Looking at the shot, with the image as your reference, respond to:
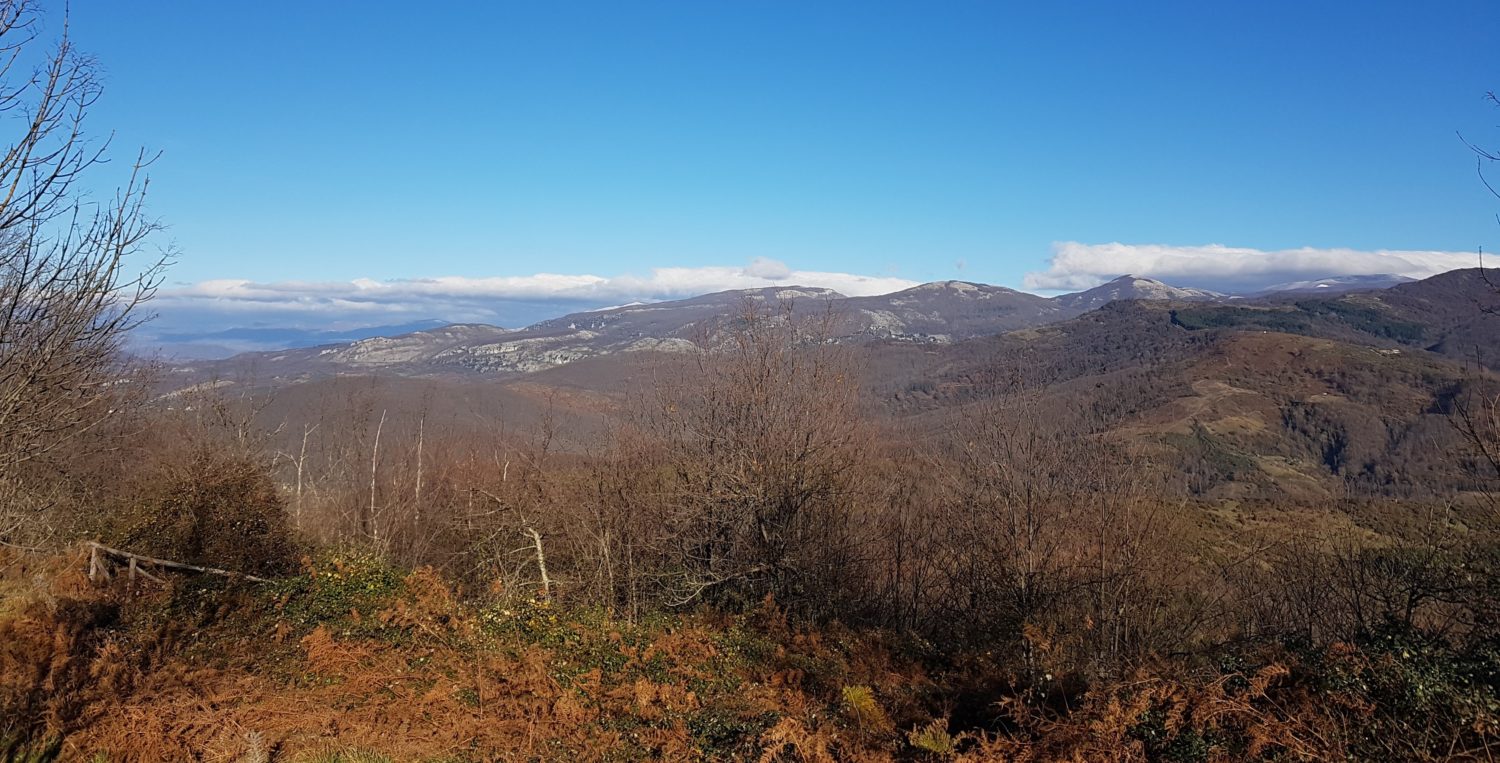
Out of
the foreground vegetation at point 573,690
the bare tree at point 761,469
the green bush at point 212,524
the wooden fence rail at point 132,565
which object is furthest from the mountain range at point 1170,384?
the wooden fence rail at point 132,565

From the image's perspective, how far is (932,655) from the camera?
1380 centimetres

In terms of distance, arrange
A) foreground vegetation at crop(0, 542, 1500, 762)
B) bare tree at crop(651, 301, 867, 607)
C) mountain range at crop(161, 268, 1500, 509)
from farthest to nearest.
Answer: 1. mountain range at crop(161, 268, 1500, 509)
2. bare tree at crop(651, 301, 867, 607)
3. foreground vegetation at crop(0, 542, 1500, 762)

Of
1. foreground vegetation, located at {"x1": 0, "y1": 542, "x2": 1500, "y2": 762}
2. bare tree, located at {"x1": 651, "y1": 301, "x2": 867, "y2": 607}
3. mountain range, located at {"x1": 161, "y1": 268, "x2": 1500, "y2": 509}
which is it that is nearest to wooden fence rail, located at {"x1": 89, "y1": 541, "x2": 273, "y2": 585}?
foreground vegetation, located at {"x1": 0, "y1": 542, "x2": 1500, "y2": 762}

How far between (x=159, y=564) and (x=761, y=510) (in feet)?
36.3

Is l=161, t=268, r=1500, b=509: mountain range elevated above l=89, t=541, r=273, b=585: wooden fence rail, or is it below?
below

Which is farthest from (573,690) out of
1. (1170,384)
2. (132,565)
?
(1170,384)

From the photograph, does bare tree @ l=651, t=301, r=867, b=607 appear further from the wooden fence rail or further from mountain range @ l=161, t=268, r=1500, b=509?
the wooden fence rail

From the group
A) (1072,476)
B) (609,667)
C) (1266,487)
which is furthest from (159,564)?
(1266,487)

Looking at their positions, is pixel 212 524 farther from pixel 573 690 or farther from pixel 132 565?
pixel 573 690

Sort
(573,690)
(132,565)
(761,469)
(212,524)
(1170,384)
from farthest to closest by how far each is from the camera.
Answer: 1. (1170,384)
2. (761,469)
3. (212,524)
4. (132,565)
5. (573,690)

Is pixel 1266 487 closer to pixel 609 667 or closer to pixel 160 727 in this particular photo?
pixel 609 667

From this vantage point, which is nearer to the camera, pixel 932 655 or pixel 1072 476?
pixel 932 655

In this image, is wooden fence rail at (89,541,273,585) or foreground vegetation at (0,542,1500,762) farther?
wooden fence rail at (89,541,273,585)

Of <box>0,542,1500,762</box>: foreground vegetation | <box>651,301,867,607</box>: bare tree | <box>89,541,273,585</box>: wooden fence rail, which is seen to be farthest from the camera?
<box>651,301,867,607</box>: bare tree
